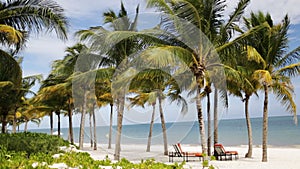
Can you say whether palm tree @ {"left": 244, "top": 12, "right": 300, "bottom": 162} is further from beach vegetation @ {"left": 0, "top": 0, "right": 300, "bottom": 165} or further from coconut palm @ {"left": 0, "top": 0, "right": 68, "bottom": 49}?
coconut palm @ {"left": 0, "top": 0, "right": 68, "bottom": 49}

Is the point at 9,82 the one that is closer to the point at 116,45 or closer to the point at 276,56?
the point at 116,45

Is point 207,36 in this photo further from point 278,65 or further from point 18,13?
point 18,13

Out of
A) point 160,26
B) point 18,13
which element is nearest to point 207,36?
point 160,26

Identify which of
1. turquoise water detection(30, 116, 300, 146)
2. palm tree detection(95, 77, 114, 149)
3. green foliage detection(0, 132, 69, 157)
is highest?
palm tree detection(95, 77, 114, 149)

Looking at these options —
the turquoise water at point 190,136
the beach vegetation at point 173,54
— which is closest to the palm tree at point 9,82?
the beach vegetation at point 173,54

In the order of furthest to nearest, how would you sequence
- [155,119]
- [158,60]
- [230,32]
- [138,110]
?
1. [155,119]
2. [138,110]
3. [230,32]
4. [158,60]

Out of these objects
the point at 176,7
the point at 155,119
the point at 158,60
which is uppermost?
the point at 176,7

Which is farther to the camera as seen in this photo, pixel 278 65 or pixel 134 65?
pixel 278 65

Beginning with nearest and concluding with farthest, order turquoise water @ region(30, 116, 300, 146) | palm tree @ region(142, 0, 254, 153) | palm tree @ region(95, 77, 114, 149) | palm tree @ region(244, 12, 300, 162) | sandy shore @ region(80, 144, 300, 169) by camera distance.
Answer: palm tree @ region(142, 0, 254, 153), sandy shore @ region(80, 144, 300, 169), palm tree @ region(244, 12, 300, 162), turquoise water @ region(30, 116, 300, 146), palm tree @ region(95, 77, 114, 149)

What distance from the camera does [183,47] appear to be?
37.3ft

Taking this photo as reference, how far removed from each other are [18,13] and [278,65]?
10.5m

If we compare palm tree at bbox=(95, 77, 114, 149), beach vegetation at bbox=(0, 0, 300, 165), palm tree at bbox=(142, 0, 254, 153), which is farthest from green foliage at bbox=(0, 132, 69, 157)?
palm tree at bbox=(95, 77, 114, 149)

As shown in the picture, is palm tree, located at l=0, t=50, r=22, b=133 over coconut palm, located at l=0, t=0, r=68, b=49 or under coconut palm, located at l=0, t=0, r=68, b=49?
under

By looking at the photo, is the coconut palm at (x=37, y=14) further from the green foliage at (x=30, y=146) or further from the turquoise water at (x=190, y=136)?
the turquoise water at (x=190, y=136)
